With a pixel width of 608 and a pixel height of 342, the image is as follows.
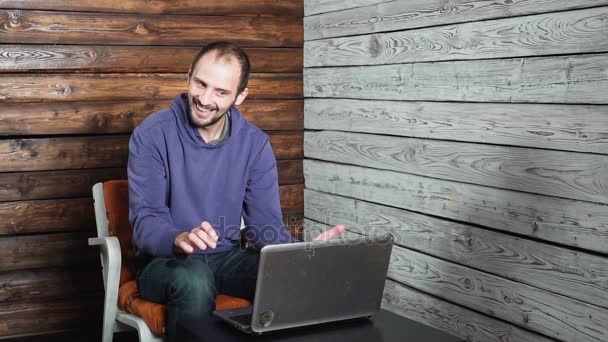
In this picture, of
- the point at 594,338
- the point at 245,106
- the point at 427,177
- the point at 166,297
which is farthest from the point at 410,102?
the point at 166,297

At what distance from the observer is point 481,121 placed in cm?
290

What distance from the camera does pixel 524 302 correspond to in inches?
109

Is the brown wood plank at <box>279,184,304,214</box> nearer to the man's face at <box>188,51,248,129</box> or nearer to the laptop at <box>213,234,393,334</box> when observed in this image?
the man's face at <box>188,51,248,129</box>

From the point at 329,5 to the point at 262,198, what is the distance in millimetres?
1364

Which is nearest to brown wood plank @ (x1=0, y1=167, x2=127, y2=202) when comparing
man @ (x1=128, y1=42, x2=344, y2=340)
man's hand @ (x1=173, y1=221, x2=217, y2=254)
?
man @ (x1=128, y1=42, x2=344, y2=340)

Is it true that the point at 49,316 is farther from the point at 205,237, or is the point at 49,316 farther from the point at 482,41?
the point at 482,41

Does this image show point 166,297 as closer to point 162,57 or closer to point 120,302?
point 120,302

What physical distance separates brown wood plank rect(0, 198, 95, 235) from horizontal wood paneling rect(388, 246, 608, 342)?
4.44 ft

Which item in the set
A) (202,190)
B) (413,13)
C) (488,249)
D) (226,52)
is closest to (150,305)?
(202,190)

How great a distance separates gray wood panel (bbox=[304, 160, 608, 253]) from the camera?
252cm

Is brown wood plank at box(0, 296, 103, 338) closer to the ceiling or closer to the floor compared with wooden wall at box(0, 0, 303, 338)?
closer to the floor

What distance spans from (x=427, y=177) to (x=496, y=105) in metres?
0.49

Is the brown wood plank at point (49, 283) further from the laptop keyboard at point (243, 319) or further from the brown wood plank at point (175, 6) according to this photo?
the laptop keyboard at point (243, 319)

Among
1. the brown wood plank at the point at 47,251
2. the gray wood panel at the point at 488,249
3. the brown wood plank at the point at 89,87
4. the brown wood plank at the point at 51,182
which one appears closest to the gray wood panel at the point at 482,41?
the gray wood panel at the point at 488,249
